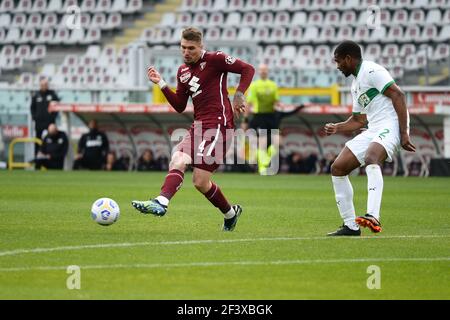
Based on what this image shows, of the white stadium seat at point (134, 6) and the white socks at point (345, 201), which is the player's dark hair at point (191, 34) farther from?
the white stadium seat at point (134, 6)

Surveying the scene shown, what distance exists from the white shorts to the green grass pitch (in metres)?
0.79

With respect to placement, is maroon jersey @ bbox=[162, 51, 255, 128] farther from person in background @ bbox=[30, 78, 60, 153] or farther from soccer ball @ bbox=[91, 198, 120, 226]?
person in background @ bbox=[30, 78, 60, 153]

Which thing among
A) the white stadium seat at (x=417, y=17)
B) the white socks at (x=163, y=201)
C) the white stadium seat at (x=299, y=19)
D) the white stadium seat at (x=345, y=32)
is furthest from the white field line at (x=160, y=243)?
the white stadium seat at (x=299, y=19)

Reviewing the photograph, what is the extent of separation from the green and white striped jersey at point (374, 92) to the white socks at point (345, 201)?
0.64 m

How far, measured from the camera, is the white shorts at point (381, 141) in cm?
1050

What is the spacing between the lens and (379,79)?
1042 centimetres

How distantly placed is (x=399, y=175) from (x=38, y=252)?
17.0m

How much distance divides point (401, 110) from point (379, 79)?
0.36m

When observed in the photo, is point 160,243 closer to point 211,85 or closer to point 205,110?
point 205,110

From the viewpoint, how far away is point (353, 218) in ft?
34.3

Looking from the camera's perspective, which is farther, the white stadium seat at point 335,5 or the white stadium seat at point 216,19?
the white stadium seat at point 216,19

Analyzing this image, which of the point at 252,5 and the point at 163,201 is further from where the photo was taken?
the point at 252,5

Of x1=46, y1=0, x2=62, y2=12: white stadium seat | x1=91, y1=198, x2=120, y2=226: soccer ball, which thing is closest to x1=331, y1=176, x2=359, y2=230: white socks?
x1=91, y1=198, x2=120, y2=226: soccer ball

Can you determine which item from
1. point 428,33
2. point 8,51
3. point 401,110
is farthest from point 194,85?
point 8,51
